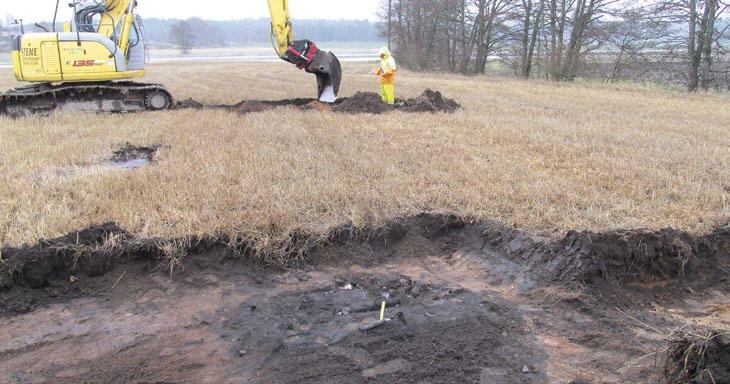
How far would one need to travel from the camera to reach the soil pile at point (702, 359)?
264cm

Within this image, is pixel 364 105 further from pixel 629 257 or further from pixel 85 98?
pixel 629 257

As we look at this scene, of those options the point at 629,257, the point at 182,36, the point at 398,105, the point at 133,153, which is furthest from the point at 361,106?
the point at 182,36

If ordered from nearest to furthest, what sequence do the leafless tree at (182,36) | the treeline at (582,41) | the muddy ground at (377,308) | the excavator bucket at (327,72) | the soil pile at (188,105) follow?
the muddy ground at (377,308), the excavator bucket at (327,72), the soil pile at (188,105), the treeline at (582,41), the leafless tree at (182,36)

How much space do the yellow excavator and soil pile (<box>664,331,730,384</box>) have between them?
10761 mm

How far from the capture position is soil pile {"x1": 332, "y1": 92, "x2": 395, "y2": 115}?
12070 mm

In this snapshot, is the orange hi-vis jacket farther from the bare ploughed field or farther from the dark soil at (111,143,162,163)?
the dark soil at (111,143,162,163)

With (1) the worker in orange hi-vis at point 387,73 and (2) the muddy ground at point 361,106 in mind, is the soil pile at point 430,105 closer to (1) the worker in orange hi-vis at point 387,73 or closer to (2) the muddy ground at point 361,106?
(2) the muddy ground at point 361,106

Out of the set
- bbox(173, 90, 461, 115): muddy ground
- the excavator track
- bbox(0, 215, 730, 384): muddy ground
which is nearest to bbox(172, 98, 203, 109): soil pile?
bbox(173, 90, 461, 115): muddy ground

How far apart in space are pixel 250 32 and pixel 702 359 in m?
121

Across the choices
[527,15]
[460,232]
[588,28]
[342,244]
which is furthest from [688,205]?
[527,15]

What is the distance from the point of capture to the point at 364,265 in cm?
466

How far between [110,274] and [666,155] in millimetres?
7022

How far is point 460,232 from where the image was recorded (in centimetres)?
516

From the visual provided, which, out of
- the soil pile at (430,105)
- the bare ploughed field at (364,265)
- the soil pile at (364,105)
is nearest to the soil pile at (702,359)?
the bare ploughed field at (364,265)
